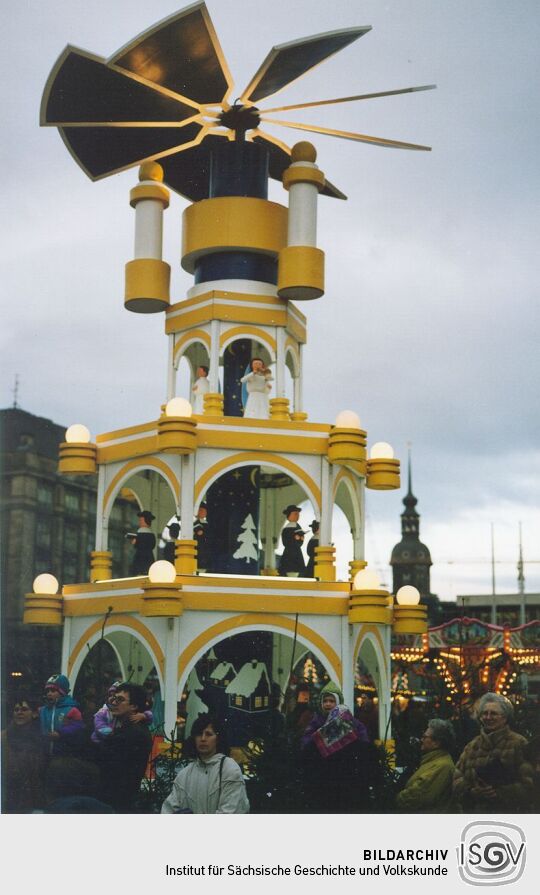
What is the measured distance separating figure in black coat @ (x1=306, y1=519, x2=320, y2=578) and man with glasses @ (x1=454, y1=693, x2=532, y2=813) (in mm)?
6614

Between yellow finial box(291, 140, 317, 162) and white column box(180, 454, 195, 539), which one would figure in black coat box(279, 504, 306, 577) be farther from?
yellow finial box(291, 140, 317, 162)

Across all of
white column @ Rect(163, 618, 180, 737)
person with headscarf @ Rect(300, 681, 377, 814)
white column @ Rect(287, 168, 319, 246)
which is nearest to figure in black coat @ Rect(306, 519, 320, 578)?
white column @ Rect(163, 618, 180, 737)

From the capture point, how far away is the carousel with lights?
13797 millimetres

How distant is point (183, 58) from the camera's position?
1381cm

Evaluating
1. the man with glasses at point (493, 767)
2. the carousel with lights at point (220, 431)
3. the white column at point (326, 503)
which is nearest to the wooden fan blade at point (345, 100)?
the carousel with lights at point (220, 431)

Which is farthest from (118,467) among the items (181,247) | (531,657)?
(531,657)

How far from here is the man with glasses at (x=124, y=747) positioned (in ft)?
27.2

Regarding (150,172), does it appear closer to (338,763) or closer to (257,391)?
(257,391)

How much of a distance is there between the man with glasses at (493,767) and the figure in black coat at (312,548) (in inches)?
260

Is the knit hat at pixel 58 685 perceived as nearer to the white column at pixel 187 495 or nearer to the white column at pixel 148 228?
the white column at pixel 187 495

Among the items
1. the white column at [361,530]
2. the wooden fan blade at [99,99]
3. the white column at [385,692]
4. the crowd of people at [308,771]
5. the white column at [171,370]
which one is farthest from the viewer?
the white column at [171,370]

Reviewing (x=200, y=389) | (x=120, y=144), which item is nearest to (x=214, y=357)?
(x=200, y=389)
